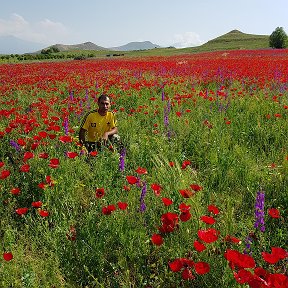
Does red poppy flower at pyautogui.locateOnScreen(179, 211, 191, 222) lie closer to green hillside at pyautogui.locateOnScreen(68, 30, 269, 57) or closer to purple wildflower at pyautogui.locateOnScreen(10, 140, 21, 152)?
purple wildflower at pyautogui.locateOnScreen(10, 140, 21, 152)

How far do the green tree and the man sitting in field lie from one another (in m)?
60.4

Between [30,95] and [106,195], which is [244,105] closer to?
[106,195]

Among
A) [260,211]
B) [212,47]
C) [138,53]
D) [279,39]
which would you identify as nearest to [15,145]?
[260,211]

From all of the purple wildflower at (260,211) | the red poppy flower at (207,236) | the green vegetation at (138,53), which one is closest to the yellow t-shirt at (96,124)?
the purple wildflower at (260,211)

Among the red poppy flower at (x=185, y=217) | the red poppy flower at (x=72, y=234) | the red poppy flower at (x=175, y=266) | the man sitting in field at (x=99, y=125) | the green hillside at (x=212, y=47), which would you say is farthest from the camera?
the green hillside at (x=212, y=47)

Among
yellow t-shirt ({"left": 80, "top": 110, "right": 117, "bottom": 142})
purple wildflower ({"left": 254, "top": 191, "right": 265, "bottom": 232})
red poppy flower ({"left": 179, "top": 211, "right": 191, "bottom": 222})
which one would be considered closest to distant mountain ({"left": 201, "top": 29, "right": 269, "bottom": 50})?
yellow t-shirt ({"left": 80, "top": 110, "right": 117, "bottom": 142})

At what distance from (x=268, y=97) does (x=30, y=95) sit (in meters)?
6.64

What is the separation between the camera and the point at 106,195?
3455 millimetres

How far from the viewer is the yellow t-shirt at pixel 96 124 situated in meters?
5.57

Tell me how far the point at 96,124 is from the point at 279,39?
6071cm

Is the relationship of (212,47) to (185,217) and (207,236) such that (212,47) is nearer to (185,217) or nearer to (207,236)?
(185,217)

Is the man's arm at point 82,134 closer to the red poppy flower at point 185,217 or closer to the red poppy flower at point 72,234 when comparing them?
the red poppy flower at point 72,234

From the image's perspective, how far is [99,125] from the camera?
563cm

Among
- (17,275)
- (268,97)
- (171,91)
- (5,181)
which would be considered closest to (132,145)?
(5,181)
